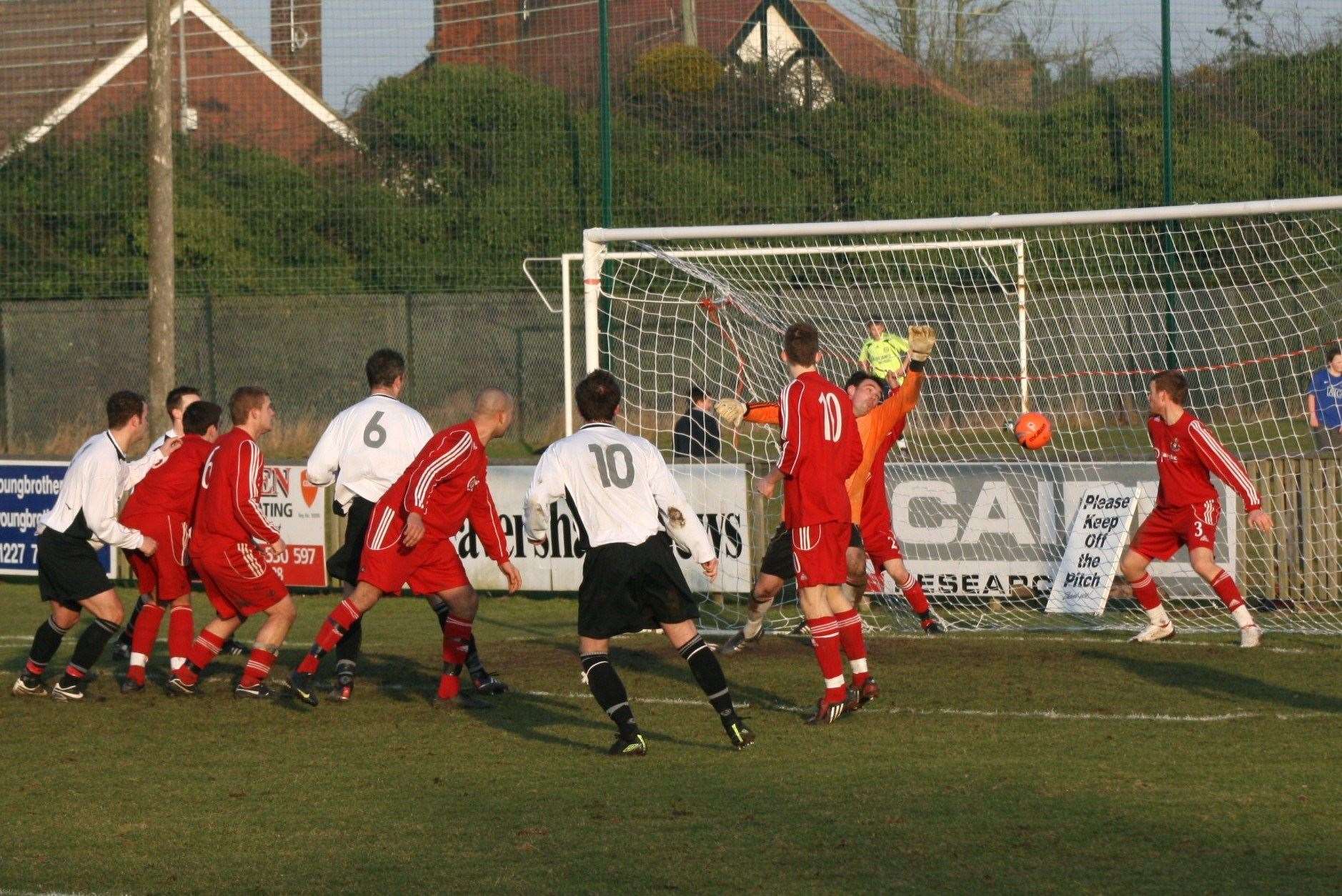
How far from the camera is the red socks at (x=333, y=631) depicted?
8.99 meters

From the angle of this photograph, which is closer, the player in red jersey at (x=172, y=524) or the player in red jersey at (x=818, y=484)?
the player in red jersey at (x=818, y=484)

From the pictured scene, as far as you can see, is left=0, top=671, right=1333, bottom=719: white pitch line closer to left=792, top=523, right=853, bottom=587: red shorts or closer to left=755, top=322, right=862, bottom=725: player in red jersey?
left=755, top=322, right=862, bottom=725: player in red jersey

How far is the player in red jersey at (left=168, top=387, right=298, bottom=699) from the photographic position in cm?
913

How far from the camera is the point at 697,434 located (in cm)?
1330

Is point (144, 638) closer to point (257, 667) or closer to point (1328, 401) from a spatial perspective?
point (257, 667)

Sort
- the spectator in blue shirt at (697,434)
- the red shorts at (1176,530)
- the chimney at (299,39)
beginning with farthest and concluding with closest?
the chimney at (299,39) < the spectator in blue shirt at (697,434) < the red shorts at (1176,530)

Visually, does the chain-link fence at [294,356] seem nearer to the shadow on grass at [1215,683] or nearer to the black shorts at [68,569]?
the black shorts at [68,569]

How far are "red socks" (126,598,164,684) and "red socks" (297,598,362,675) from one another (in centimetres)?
129

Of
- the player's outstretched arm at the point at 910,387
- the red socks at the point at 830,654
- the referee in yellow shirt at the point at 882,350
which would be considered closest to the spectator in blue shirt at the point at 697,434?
the referee in yellow shirt at the point at 882,350

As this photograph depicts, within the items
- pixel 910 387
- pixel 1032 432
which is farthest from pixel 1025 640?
pixel 910 387

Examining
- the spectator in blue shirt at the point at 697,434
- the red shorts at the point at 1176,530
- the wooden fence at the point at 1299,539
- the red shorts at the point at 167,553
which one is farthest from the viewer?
the spectator in blue shirt at the point at 697,434

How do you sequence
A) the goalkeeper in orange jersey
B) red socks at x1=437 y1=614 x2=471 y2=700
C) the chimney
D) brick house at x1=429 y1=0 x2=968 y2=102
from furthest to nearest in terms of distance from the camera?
1. the chimney
2. brick house at x1=429 y1=0 x2=968 y2=102
3. the goalkeeper in orange jersey
4. red socks at x1=437 y1=614 x2=471 y2=700

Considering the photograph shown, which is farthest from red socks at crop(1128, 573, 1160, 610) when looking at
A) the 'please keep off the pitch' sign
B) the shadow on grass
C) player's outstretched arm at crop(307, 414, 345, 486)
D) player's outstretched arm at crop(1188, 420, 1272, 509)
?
player's outstretched arm at crop(307, 414, 345, 486)

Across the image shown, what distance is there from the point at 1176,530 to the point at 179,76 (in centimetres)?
1787
